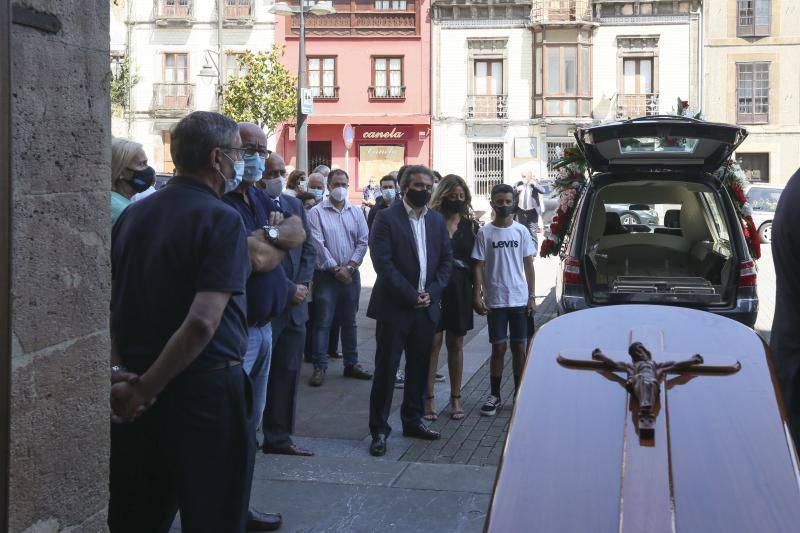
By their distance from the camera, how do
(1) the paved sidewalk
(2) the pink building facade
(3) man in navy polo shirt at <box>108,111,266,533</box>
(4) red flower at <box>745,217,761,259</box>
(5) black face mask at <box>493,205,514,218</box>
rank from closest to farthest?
(3) man in navy polo shirt at <box>108,111,266,533</box>, (1) the paved sidewalk, (5) black face mask at <box>493,205,514,218</box>, (4) red flower at <box>745,217,761,259</box>, (2) the pink building facade

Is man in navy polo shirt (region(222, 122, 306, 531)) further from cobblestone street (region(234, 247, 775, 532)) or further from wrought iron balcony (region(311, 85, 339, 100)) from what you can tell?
wrought iron balcony (region(311, 85, 339, 100))

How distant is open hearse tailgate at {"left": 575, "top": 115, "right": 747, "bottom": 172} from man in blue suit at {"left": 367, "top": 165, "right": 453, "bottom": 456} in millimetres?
1727

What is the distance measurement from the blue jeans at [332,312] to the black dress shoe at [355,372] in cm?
5

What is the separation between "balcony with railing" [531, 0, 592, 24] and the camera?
127 ft

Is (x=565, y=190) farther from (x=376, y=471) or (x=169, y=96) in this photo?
(x=169, y=96)

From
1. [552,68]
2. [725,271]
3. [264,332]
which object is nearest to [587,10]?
[552,68]

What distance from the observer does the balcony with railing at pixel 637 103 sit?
3872cm

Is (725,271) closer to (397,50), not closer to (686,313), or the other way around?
(686,313)

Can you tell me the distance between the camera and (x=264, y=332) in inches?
206

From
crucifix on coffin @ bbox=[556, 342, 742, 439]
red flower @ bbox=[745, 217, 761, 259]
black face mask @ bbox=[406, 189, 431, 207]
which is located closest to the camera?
crucifix on coffin @ bbox=[556, 342, 742, 439]

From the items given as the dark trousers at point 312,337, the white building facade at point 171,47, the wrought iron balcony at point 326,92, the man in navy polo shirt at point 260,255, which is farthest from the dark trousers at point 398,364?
the white building facade at point 171,47

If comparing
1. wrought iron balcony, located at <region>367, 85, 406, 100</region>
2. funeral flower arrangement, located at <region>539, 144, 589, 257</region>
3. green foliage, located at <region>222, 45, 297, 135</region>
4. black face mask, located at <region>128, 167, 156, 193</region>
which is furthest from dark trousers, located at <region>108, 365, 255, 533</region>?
wrought iron balcony, located at <region>367, 85, 406, 100</region>

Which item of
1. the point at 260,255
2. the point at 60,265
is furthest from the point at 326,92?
the point at 60,265

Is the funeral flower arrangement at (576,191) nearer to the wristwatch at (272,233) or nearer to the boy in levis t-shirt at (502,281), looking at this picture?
the boy in levis t-shirt at (502,281)
